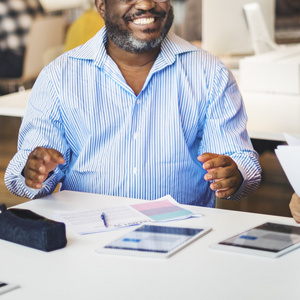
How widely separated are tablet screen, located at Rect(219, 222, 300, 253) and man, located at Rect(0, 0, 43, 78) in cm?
478

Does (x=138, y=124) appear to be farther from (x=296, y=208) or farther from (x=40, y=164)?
(x=296, y=208)

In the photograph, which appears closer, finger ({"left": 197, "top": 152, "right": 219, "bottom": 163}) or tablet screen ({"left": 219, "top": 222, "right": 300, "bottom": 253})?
tablet screen ({"left": 219, "top": 222, "right": 300, "bottom": 253})

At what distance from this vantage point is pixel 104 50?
7.27 feet

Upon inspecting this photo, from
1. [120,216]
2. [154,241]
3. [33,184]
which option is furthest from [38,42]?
[154,241]

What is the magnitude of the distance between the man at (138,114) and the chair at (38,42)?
3.52 m

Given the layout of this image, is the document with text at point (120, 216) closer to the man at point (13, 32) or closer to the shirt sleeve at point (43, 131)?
the shirt sleeve at point (43, 131)

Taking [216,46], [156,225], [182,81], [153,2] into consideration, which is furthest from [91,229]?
[216,46]

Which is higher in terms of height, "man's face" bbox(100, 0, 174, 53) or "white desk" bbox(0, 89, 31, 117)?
"man's face" bbox(100, 0, 174, 53)

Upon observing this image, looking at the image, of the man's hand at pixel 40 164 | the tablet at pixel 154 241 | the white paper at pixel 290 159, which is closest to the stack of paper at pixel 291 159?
the white paper at pixel 290 159

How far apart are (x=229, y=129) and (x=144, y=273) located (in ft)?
3.13

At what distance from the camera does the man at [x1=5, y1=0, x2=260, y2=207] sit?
2127mm

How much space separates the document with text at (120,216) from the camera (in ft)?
5.24

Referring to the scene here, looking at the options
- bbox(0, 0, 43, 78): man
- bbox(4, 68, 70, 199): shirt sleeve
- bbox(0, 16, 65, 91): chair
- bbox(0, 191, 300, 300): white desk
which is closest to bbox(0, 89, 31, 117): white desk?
bbox(4, 68, 70, 199): shirt sleeve

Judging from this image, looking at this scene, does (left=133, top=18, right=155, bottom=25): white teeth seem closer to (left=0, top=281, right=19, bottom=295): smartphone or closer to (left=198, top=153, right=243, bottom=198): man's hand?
(left=198, top=153, right=243, bottom=198): man's hand
